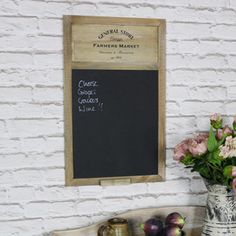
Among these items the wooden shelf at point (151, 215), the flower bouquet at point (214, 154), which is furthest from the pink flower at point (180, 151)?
the wooden shelf at point (151, 215)

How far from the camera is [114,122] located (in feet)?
5.59

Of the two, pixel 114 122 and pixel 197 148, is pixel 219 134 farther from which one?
pixel 114 122

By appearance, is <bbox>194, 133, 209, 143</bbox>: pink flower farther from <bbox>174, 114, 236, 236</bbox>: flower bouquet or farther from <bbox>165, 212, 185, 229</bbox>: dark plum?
<bbox>165, 212, 185, 229</bbox>: dark plum

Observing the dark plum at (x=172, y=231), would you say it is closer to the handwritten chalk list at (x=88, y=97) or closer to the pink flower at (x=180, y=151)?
the pink flower at (x=180, y=151)

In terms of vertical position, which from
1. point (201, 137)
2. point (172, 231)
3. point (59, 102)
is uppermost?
point (59, 102)

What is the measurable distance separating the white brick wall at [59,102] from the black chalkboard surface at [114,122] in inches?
2.4

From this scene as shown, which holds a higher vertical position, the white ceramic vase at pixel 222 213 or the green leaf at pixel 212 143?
the green leaf at pixel 212 143

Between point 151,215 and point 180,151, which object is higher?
point 180,151

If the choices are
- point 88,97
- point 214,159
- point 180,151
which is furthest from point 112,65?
point 214,159

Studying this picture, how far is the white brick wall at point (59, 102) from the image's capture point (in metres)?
1.63

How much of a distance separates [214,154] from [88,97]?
0.51m

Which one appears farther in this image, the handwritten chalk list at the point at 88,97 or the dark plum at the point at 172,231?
Result: the handwritten chalk list at the point at 88,97

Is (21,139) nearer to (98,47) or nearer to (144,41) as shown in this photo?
(98,47)

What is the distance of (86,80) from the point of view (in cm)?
168
